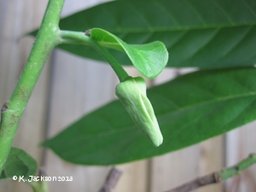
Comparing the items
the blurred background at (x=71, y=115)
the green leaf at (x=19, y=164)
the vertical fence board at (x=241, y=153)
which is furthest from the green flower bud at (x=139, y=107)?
the vertical fence board at (x=241, y=153)

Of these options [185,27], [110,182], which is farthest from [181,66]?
[110,182]

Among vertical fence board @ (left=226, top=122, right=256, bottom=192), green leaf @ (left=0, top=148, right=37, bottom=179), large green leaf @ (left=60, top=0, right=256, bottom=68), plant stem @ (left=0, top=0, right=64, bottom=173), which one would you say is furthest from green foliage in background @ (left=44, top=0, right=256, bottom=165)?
vertical fence board @ (left=226, top=122, right=256, bottom=192)

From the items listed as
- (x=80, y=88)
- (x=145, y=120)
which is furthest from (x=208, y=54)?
(x=80, y=88)

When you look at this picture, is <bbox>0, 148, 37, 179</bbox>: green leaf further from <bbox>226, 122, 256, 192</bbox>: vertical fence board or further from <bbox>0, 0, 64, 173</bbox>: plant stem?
<bbox>226, 122, 256, 192</bbox>: vertical fence board

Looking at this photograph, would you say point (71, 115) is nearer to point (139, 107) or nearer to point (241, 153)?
point (241, 153)

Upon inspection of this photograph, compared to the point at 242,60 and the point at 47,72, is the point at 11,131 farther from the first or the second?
the point at 47,72
